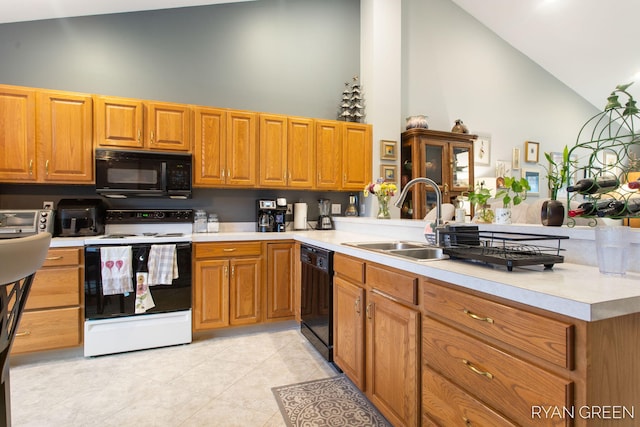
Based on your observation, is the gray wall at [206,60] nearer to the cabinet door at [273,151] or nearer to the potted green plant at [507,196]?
the cabinet door at [273,151]

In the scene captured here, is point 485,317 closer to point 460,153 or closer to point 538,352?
point 538,352

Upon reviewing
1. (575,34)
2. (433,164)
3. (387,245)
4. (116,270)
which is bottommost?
(116,270)

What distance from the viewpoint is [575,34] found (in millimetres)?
4578

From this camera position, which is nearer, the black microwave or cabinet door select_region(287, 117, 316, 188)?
the black microwave

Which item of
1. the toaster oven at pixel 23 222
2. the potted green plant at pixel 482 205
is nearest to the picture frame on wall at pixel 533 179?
the potted green plant at pixel 482 205

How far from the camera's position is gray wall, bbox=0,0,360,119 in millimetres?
2992

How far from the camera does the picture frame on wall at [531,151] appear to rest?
5191 mm

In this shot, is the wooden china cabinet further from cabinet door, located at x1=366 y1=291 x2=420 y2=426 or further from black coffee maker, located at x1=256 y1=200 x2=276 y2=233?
cabinet door, located at x1=366 y1=291 x2=420 y2=426

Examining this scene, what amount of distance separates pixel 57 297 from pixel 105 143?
126 centimetres

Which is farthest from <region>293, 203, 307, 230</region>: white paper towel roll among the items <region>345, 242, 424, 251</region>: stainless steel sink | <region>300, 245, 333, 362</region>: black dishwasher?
<region>345, 242, 424, 251</region>: stainless steel sink

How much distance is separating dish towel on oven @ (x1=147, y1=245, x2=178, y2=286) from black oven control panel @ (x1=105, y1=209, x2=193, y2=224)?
57 cm

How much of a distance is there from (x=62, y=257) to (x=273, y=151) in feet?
6.29

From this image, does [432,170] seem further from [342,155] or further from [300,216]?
[300,216]

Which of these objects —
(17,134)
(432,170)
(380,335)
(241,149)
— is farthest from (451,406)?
(17,134)
